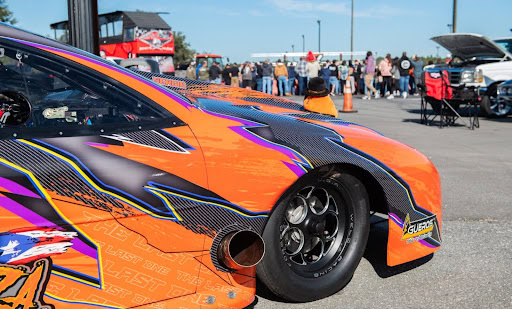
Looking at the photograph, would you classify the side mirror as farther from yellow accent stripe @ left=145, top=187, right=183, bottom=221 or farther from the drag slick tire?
the drag slick tire

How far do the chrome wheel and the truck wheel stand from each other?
12146 mm

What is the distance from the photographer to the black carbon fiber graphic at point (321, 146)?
2.84 meters

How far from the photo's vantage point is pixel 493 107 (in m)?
14.1

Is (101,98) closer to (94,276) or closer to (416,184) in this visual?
→ (94,276)

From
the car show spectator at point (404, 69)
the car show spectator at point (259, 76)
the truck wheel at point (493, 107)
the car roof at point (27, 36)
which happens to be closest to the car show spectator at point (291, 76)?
the car show spectator at point (259, 76)

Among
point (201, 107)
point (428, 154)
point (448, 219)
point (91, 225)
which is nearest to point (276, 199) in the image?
point (201, 107)

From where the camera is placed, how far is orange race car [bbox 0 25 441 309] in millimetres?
2104

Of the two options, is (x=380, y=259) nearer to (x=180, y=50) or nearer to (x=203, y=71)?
(x=203, y=71)

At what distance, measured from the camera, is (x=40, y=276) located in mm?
2100

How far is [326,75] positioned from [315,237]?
21.2m

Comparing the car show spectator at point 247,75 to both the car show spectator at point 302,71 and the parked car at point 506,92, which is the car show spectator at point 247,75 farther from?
the parked car at point 506,92

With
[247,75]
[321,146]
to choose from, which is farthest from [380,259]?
[247,75]

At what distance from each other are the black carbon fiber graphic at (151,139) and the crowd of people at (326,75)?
1832 cm

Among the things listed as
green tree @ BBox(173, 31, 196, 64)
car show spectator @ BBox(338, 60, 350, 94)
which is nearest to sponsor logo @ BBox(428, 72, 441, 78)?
car show spectator @ BBox(338, 60, 350, 94)
